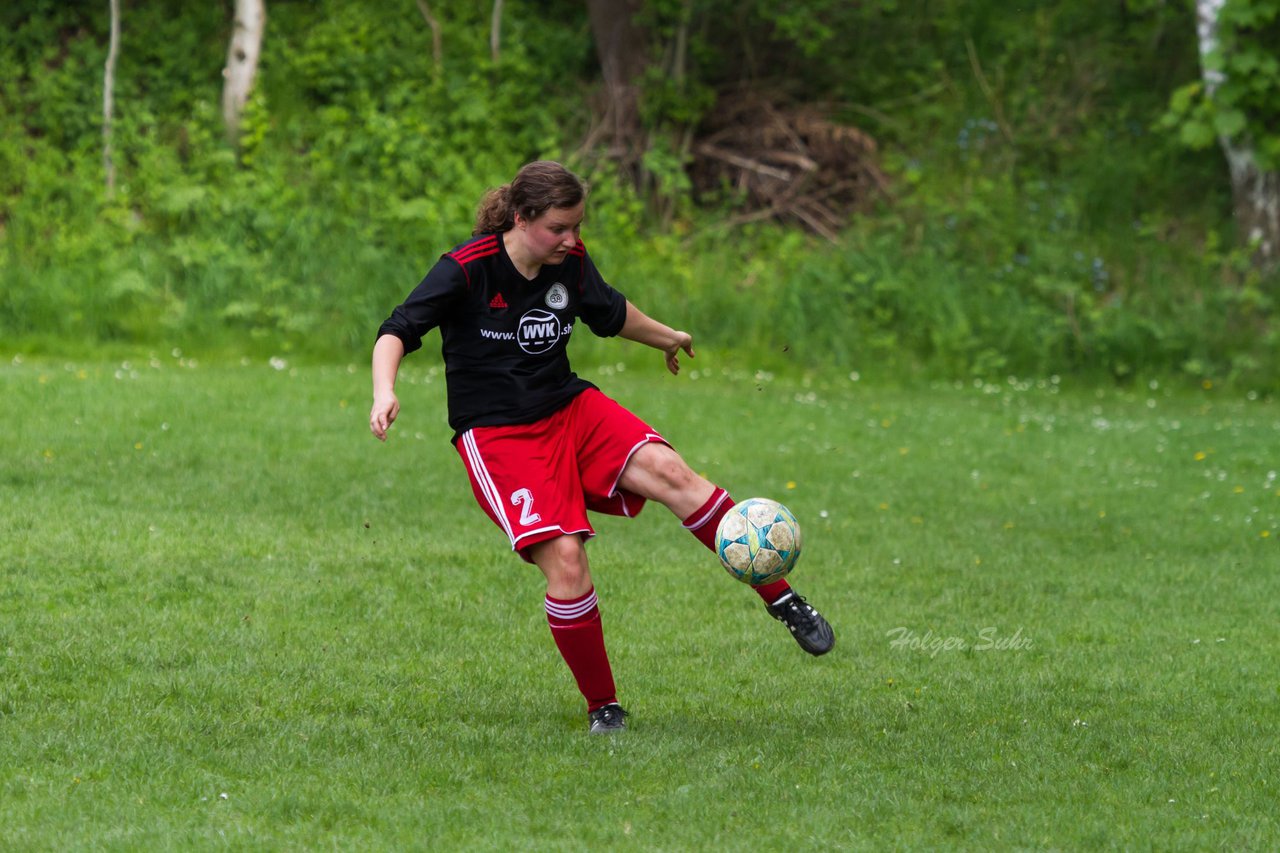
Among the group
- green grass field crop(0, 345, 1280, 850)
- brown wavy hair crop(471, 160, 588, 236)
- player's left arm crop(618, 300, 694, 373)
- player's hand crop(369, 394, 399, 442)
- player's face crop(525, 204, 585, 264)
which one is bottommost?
green grass field crop(0, 345, 1280, 850)

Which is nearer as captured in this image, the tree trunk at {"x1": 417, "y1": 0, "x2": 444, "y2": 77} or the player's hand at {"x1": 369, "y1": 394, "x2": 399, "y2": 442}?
the player's hand at {"x1": 369, "y1": 394, "x2": 399, "y2": 442}

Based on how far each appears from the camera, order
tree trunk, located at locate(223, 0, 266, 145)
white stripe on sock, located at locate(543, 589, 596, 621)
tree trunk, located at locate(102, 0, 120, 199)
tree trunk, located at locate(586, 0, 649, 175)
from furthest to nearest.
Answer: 1. tree trunk, located at locate(586, 0, 649, 175)
2. tree trunk, located at locate(223, 0, 266, 145)
3. tree trunk, located at locate(102, 0, 120, 199)
4. white stripe on sock, located at locate(543, 589, 596, 621)

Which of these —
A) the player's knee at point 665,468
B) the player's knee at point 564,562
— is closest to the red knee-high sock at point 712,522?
the player's knee at point 665,468

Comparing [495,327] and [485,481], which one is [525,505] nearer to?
[485,481]

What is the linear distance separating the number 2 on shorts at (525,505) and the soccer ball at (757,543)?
65 centimetres

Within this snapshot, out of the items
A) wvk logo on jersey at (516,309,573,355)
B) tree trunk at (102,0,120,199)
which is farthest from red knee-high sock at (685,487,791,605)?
tree trunk at (102,0,120,199)

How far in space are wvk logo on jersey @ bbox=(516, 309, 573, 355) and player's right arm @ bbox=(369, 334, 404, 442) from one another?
435 millimetres

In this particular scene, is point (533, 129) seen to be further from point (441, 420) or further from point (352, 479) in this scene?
point (352, 479)

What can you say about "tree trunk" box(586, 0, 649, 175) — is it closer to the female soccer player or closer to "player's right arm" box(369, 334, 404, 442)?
the female soccer player

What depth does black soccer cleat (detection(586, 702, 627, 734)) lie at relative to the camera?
587cm

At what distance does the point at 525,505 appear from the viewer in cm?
565

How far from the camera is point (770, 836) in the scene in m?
4.77

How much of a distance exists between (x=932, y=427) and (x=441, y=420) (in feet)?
13.6

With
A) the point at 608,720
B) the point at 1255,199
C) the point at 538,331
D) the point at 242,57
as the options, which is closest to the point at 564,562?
the point at 608,720
